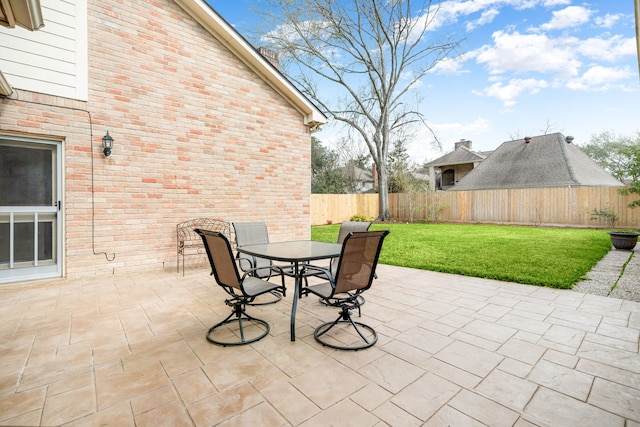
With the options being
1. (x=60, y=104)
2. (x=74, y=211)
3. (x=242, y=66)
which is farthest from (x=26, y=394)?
(x=242, y=66)

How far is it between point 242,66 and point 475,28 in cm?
1289

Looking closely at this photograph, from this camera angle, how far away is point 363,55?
16.7 meters

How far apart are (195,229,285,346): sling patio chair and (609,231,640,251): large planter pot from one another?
8.94 metres

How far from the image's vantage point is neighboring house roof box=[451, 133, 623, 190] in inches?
635

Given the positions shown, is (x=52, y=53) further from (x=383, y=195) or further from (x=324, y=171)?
(x=324, y=171)

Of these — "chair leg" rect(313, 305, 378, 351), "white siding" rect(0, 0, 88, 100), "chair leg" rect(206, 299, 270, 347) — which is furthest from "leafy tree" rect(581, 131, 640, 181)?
"white siding" rect(0, 0, 88, 100)

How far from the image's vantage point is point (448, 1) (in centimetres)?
1366

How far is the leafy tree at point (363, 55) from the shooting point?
14.8m

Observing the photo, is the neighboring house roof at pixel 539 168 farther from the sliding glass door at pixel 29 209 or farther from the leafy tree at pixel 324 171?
the sliding glass door at pixel 29 209

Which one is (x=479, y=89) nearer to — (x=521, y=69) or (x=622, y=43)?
(x=521, y=69)

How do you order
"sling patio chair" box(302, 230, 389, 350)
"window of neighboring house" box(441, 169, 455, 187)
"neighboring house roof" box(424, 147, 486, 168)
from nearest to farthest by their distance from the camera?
"sling patio chair" box(302, 230, 389, 350) < "neighboring house roof" box(424, 147, 486, 168) < "window of neighboring house" box(441, 169, 455, 187)

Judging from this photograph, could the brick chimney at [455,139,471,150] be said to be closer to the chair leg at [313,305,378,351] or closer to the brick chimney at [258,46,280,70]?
the brick chimney at [258,46,280,70]

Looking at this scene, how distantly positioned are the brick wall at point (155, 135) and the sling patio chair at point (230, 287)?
3322mm

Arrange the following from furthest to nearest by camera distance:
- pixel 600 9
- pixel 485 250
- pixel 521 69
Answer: pixel 521 69 → pixel 600 9 → pixel 485 250
